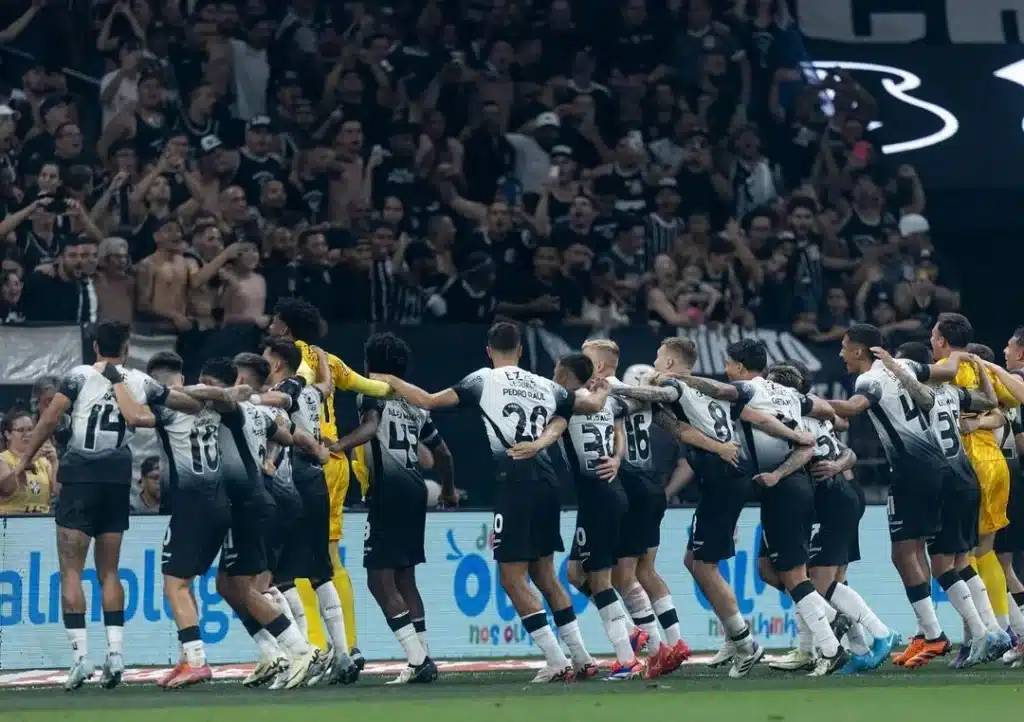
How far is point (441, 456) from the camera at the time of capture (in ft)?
42.9

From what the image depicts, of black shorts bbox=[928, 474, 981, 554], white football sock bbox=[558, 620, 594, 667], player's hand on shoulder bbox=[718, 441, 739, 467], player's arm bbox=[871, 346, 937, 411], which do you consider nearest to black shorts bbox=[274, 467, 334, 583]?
white football sock bbox=[558, 620, 594, 667]

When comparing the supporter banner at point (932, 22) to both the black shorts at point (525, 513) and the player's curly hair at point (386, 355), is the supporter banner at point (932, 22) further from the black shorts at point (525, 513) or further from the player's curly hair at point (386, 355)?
the black shorts at point (525, 513)

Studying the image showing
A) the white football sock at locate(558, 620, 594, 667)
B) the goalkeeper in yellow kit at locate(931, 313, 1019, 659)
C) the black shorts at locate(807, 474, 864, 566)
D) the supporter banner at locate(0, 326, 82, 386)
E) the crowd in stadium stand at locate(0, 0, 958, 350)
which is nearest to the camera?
the white football sock at locate(558, 620, 594, 667)

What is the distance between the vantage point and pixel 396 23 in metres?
20.2

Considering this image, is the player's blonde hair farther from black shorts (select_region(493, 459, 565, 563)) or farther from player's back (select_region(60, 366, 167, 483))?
player's back (select_region(60, 366, 167, 483))

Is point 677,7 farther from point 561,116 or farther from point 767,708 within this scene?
point 767,708

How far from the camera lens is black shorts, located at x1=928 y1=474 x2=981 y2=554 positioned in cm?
1342

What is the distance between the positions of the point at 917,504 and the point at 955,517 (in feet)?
1.08

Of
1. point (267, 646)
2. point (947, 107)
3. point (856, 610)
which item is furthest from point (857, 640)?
point (947, 107)

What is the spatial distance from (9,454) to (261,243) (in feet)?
11.1

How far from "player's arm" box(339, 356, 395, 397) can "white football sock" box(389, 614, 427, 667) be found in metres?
1.48

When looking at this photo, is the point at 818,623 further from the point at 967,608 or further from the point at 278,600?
the point at 278,600

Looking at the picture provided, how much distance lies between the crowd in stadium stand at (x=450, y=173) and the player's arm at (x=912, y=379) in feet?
12.4

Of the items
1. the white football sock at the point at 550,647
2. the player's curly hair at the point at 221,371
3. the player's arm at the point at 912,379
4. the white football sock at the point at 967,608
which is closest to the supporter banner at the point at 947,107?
the player's arm at the point at 912,379
